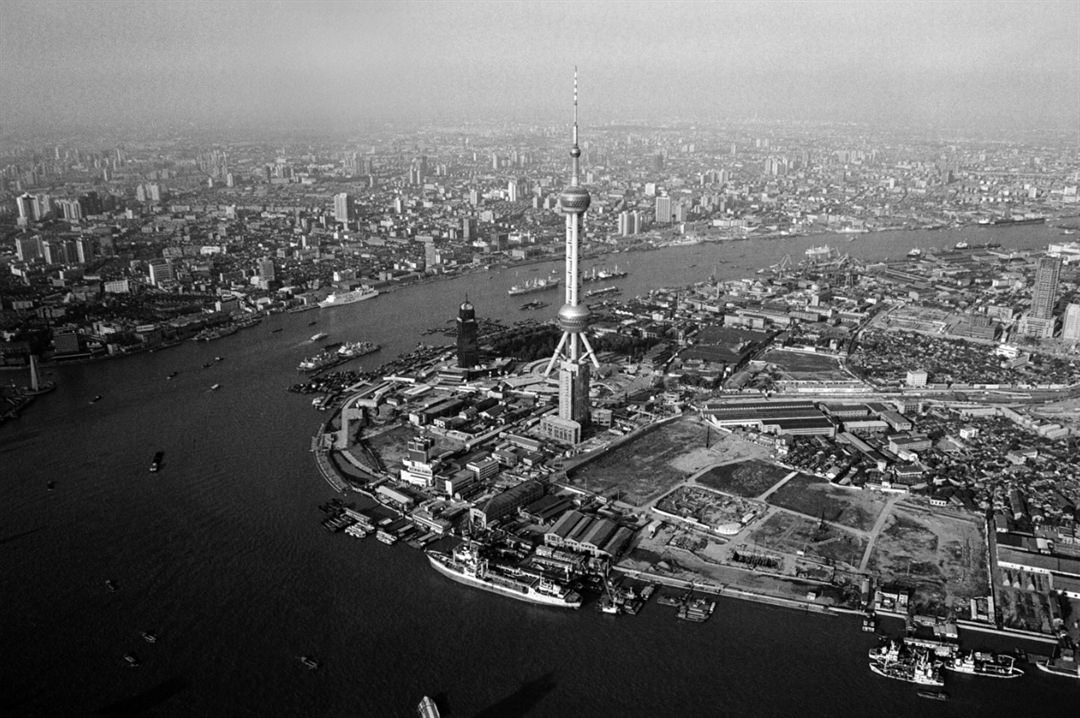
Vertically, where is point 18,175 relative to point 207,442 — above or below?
above

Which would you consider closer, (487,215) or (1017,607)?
(1017,607)

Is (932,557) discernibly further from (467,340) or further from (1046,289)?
(1046,289)

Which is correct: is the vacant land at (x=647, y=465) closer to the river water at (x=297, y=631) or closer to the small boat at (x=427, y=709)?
the river water at (x=297, y=631)

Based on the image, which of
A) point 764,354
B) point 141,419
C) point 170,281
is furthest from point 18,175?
point 764,354

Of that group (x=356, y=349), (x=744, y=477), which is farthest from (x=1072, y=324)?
(x=356, y=349)

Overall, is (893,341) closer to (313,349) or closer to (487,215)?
(313,349)

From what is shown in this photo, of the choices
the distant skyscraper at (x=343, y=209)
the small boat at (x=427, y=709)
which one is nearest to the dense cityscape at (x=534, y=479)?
the small boat at (x=427, y=709)

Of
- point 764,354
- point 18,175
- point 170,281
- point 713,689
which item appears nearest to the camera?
point 713,689

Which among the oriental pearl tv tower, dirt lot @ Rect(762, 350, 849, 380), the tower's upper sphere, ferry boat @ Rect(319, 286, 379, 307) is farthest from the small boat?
ferry boat @ Rect(319, 286, 379, 307)
